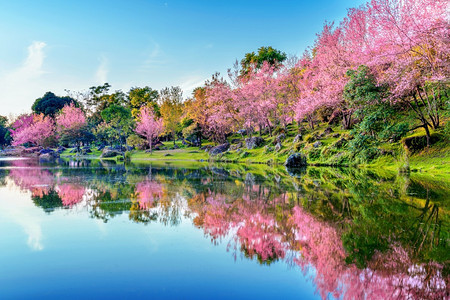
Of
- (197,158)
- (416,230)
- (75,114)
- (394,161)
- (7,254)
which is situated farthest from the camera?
(75,114)

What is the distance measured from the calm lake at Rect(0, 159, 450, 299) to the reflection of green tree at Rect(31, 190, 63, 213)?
70mm

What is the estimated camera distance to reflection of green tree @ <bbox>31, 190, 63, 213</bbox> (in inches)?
397

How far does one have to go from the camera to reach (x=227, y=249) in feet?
20.1

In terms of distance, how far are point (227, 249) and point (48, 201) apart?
8098 millimetres

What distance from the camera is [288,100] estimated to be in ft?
140

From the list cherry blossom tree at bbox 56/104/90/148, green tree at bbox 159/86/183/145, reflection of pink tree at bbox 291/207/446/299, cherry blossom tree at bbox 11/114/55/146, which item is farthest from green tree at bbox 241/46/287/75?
reflection of pink tree at bbox 291/207/446/299

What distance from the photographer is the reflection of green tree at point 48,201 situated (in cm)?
1008

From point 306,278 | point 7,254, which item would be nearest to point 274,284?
point 306,278

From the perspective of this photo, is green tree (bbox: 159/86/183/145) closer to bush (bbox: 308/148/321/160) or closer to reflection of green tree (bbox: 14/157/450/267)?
bush (bbox: 308/148/321/160)

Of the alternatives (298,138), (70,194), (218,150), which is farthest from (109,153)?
(70,194)

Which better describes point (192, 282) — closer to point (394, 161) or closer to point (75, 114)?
point (394, 161)

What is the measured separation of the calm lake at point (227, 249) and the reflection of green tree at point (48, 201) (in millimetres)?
70

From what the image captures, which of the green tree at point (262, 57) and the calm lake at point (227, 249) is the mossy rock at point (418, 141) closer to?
the calm lake at point (227, 249)

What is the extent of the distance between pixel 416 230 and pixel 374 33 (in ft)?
69.9
